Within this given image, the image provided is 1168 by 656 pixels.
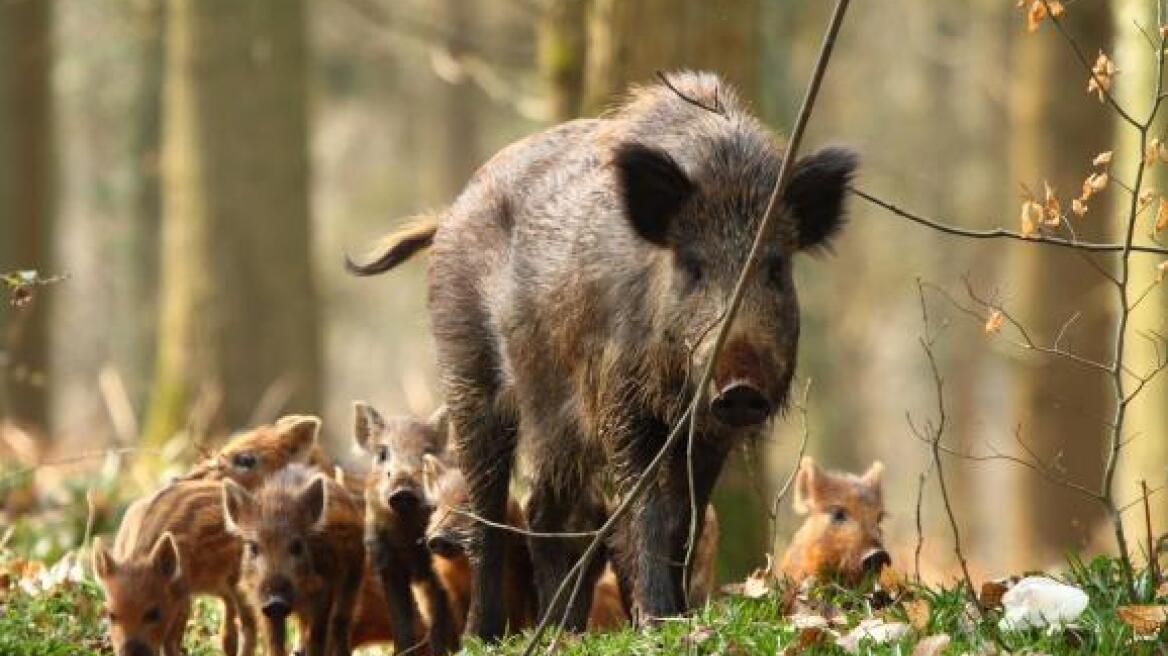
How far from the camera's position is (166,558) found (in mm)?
7961

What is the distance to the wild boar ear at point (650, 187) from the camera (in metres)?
7.59

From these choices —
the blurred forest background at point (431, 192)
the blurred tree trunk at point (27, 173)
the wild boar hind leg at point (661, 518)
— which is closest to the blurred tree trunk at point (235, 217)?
the blurred forest background at point (431, 192)

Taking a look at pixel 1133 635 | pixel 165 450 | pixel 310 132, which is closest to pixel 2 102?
pixel 310 132

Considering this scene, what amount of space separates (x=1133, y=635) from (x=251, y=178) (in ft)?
35.0

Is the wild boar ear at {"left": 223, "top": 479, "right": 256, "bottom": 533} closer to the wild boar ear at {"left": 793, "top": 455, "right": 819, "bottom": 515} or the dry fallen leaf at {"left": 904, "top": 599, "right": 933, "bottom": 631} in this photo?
the wild boar ear at {"left": 793, "top": 455, "right": 819, "bottom": 515}

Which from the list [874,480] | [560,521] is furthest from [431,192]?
[560,521]

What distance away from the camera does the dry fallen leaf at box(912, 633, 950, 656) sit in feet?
20.0

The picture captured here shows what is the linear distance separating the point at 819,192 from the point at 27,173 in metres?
12.5

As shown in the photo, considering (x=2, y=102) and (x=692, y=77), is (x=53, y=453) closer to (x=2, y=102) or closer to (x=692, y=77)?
(x=2, y=102)

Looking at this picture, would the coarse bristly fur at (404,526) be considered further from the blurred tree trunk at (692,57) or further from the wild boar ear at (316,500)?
the blurred tree trunk at (692,57)

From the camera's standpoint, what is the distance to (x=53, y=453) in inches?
605

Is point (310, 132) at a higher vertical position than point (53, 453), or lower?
higher

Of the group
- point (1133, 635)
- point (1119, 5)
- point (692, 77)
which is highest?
point (1119, 5)

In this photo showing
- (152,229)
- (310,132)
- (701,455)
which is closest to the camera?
(701,455)
